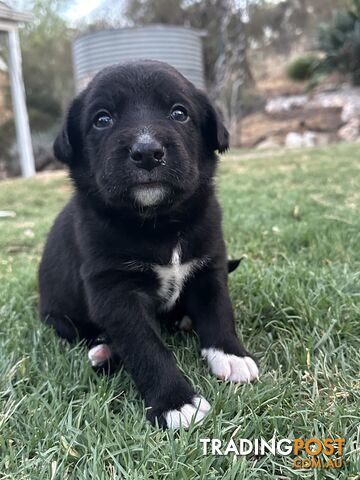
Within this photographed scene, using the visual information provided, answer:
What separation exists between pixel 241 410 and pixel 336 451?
0.99 feet

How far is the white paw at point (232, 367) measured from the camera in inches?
68.8

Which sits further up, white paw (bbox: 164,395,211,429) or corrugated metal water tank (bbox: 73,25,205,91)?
corrugated metal water tank (bbox: 73,25,205,91)

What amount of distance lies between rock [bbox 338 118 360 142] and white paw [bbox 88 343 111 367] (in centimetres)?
1045

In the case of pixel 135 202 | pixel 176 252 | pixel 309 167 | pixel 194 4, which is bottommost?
pixel 309 167

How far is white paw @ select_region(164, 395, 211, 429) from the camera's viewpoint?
1484mm

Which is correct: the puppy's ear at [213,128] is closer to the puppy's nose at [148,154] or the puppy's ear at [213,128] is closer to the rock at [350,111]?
the puppy's nose at [148,154]

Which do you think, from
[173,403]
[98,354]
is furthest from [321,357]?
[98,354]

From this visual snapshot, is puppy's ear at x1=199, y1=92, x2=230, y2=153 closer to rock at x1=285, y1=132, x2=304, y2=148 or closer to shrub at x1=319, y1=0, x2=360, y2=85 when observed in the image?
rock at x1=285, y1=132, x2=304, y2=148

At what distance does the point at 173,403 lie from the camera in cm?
157

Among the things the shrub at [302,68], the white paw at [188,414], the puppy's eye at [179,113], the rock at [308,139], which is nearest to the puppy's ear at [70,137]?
the puppy's eye at [179,113]

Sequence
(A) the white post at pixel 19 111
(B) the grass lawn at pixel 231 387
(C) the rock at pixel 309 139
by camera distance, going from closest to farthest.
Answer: (B) the grass lawn at pixel 231 387
(A) the white post at pixel 19 111
(C) the rock at pixel 309 139

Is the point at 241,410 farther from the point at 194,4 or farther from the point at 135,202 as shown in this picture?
the point at 194,4

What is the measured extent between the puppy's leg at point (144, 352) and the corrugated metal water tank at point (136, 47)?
663 centimetres

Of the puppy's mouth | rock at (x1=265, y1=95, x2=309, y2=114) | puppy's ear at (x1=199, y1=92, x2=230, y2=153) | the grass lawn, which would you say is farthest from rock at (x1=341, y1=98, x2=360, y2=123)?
the puppy's mouth
